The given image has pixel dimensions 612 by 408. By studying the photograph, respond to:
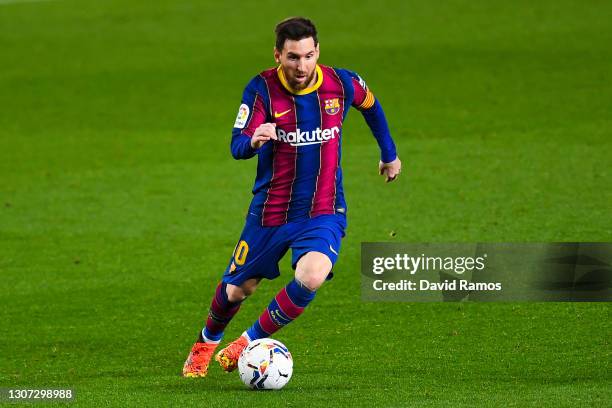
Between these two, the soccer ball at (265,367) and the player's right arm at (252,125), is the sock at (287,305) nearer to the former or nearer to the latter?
the soccer ball at (265,367)

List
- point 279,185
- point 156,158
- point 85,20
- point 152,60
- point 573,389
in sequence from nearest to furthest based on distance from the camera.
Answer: point 573,389, point 279,185, point 156,158, point 152,60, point 85,20

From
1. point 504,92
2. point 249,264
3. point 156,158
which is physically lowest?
point 249,264

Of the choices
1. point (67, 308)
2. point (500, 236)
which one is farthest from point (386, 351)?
point (500, 236)

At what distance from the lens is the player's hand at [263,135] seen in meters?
6.92

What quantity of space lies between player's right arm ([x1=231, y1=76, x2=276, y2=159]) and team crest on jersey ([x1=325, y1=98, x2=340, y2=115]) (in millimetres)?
377

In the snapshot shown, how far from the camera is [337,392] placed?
7.07m

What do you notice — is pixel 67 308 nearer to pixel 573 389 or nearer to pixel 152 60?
pixel 573 389

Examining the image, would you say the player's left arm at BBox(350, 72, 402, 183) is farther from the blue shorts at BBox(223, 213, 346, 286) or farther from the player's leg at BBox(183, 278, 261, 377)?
the player's leg at BBox(183, 278, 261, 377)

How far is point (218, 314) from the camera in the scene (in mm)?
8078

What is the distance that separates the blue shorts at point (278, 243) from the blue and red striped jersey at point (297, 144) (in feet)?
0.18

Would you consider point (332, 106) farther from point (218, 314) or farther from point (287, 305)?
point (218, 314)

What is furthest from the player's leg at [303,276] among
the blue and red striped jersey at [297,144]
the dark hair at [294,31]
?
the dark hair at [294,31]

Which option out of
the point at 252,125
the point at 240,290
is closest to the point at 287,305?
the point at 240,290

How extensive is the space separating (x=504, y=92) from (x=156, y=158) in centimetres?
636
